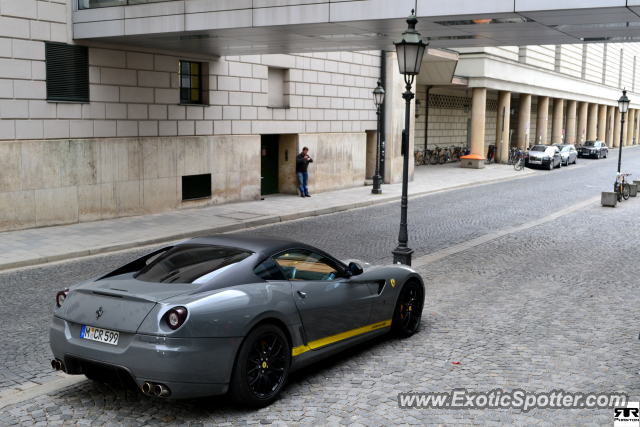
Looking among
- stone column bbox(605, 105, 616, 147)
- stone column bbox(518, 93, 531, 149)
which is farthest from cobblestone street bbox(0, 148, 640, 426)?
stone column bbox(605, 105, 616, 147)

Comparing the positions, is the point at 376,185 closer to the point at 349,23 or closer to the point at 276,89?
Result: the point at 276,89

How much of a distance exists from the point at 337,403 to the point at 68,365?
223cm

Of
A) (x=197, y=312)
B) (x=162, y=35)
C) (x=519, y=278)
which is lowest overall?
(x=519, y=278)

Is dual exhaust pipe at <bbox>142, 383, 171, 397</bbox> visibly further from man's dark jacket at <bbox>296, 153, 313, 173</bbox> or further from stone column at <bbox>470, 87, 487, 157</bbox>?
stone column at <bbox>470, 87, 487, 157</bbox>

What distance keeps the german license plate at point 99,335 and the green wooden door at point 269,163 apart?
1733 cm

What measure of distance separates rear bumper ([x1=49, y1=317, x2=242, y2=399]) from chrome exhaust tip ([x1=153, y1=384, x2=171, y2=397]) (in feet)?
0.12

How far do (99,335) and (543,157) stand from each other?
3704 centimetres

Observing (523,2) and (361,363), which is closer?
(361,363)

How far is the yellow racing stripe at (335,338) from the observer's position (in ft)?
19.2

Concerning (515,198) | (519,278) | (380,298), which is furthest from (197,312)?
(515,198)

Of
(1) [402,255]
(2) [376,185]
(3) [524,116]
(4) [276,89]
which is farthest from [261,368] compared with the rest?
(3) [524,116]

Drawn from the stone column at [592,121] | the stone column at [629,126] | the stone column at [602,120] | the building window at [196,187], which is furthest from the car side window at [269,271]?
the stone column at [629,126]

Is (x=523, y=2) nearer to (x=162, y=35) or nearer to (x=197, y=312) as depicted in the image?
(x=162, y=35)

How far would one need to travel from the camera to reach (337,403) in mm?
5590
